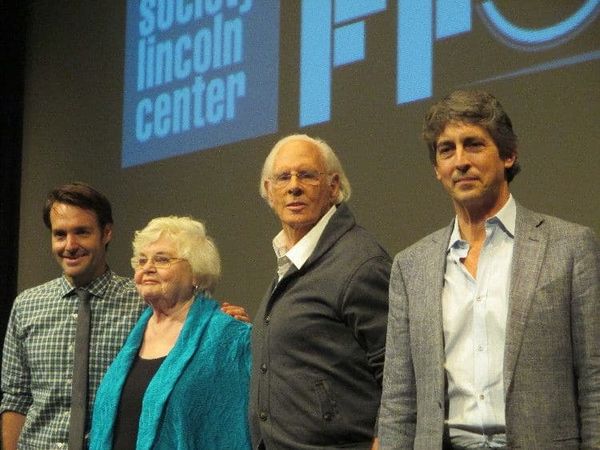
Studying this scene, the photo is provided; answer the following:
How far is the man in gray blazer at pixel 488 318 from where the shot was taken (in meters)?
2.08

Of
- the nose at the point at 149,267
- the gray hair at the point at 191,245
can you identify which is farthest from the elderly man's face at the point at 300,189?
the nose at the point at 149,267

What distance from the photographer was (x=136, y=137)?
5.26 metres

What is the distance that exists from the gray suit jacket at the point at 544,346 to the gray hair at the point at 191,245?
1127 millimetres

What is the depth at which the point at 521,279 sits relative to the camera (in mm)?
2156

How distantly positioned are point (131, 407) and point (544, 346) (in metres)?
1.45

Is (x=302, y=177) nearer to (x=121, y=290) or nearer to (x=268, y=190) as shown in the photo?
(x=268, y=190)

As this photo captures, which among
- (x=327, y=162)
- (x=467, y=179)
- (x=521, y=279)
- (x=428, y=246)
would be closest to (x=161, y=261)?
(x=327, y=162)

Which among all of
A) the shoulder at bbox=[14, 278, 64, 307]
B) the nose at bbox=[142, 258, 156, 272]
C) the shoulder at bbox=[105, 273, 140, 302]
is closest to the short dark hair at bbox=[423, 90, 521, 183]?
the nose at bbox=[142, 258, 156, 272]

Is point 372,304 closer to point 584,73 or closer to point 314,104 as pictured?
point 584,73

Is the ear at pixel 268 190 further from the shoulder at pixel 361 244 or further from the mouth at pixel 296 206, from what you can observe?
the shoulder at pixel 361 244

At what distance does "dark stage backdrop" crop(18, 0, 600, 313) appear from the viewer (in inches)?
127

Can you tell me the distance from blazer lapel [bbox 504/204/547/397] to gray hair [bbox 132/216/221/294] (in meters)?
1.28

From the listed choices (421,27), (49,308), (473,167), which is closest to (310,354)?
(473,167)

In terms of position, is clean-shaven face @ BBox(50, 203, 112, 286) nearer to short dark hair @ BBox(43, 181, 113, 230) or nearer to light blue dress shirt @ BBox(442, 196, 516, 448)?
short dark hair @ BBox(43, 181, 113, 230)
